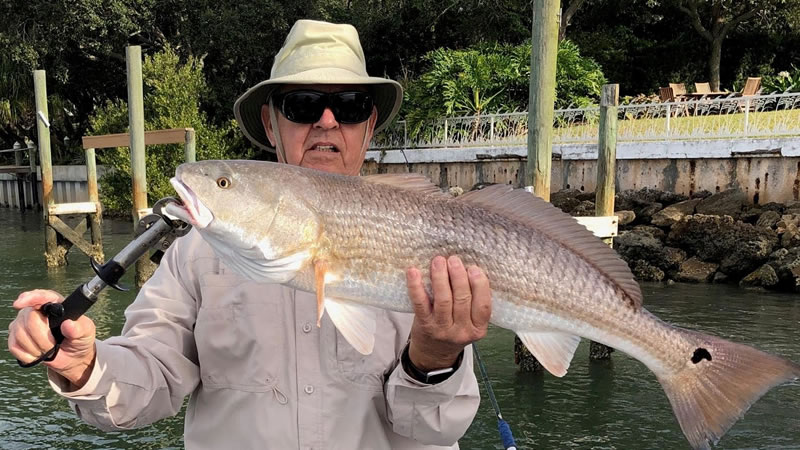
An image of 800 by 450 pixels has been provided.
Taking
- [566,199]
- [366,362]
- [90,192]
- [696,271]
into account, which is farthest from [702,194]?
[366,362]

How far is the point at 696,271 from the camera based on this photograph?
41.3 ft

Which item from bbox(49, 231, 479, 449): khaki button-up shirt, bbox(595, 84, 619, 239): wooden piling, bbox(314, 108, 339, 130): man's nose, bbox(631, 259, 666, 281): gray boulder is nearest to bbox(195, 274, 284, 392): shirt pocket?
bbox(49, 231, 479, 449): khaki button-up shirt

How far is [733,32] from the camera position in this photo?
91.2 ft

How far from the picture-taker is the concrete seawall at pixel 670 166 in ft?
42.5

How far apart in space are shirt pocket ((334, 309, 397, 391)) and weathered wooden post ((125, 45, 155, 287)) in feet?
32.6

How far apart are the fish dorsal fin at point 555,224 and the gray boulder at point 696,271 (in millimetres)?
11280

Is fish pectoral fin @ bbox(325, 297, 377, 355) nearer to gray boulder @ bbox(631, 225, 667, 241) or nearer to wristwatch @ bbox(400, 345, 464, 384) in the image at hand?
wristwatch @ bbox(400, 345, 464, 384)

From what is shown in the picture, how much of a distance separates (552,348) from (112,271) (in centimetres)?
133

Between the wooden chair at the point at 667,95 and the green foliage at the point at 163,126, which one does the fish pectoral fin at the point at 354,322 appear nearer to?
the green foliage at the point at 163,126

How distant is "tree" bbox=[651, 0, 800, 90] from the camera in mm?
23625

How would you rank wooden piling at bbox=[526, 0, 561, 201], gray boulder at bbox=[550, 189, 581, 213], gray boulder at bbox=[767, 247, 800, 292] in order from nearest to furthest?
1. wooden piling at bbox=[526, 0, 561, 201]
2. gray boulder at bbox=[767, 247, 800, 292]
3. gray boulder at bbox=[550, 189, 581, 213]

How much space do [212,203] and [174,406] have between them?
70 centimetres

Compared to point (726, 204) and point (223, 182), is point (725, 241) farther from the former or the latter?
point (223, 182)

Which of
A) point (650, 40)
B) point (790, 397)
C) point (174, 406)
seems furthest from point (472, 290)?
point (650, 40)
